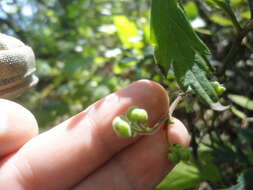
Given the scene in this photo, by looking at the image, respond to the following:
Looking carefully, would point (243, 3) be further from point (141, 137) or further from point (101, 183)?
point (101, 183)

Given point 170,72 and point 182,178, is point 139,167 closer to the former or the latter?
point 182,178

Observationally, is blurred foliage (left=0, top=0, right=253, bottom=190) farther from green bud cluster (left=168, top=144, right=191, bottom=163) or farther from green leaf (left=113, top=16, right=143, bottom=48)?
green bud cluster (left=168, top=144, right=191, bottom=163)

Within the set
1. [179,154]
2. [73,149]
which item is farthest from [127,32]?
[179,154]

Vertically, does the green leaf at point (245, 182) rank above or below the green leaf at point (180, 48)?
below

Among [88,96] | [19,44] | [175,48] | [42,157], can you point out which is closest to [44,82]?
[88,96]

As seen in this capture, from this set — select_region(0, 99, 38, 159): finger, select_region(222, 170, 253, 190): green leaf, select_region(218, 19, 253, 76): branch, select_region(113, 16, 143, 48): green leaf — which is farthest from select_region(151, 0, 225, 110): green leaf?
select_region(113, 16, 143, 48): green leaf

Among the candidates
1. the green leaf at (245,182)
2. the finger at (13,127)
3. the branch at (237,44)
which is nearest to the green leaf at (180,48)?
the branch at (237,44)

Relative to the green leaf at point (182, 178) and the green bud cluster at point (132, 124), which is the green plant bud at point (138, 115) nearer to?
the green bud cluster at point (132, 124)
